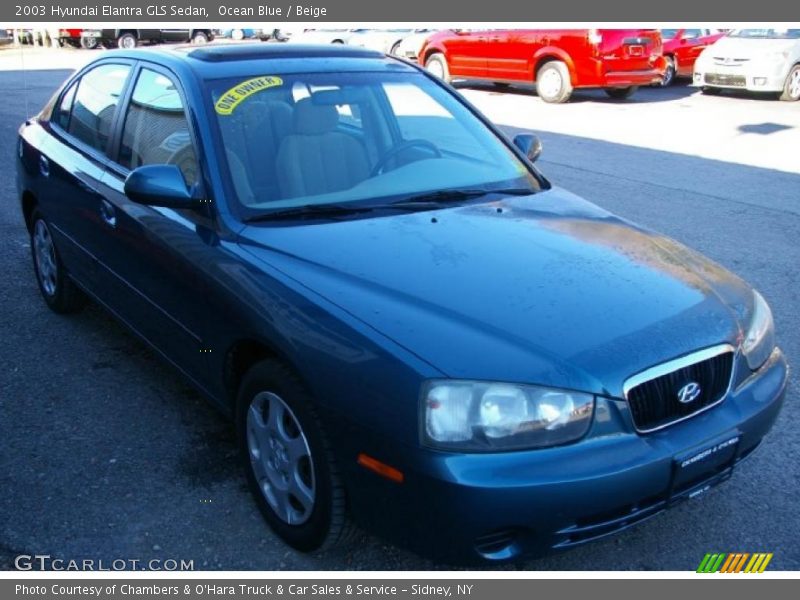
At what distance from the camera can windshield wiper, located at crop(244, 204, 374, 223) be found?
3.05m

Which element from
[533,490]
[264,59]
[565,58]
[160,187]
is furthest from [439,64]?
[533,490]

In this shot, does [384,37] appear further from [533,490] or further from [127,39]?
[533,490]

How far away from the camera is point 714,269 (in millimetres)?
3129

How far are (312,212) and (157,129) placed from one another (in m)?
0.96

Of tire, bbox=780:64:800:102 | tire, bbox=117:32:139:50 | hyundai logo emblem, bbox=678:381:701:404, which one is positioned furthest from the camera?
tire, bbox=117:32:139:50

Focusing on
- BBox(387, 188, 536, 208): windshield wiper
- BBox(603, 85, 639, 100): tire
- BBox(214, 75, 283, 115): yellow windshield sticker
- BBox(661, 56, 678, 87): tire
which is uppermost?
BBox(214, 75, 283, 115): yellow windshield sticker

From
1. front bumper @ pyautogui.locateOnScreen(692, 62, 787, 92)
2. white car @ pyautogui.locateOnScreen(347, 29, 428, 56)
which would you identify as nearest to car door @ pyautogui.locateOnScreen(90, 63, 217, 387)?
front bumper @ pyautogui.locateOnScreen(692, 62, 787, 92)

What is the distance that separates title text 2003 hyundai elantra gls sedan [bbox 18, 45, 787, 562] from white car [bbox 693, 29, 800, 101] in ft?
43.3

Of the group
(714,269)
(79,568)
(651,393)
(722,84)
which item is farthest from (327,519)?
(722,84)

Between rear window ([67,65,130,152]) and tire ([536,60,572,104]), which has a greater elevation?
rear window ([67,65,130,152])

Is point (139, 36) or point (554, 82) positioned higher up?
point (139, 36)

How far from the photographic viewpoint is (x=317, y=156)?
334cm

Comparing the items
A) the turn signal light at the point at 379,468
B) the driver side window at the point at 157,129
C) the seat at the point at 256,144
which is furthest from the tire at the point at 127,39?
the turn signal light at the point at 379,468

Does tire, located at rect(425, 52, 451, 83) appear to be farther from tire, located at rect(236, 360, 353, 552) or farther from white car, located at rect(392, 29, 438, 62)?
tire, located at rect(236, 360, 353, 552)
